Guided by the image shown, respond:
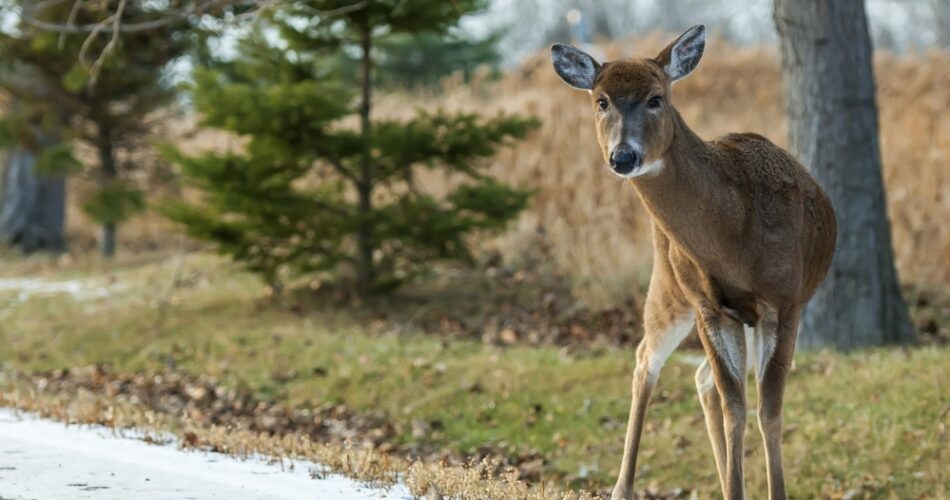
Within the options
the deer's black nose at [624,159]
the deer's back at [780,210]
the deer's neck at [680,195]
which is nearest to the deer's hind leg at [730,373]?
the deer's back at [780,210]

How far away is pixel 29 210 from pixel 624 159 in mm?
16533

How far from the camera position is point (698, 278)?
620 centimetres

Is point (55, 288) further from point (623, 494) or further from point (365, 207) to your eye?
point (623, 494)

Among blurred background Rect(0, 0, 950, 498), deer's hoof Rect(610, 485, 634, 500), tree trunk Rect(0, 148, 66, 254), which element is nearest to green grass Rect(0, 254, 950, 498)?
blurred background Rect(0, 0, 950, 498)

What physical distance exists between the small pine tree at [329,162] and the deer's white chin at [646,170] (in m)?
7.22

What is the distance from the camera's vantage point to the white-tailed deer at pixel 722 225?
5992 mm

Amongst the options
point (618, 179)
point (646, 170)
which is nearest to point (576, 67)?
point (646, 170)

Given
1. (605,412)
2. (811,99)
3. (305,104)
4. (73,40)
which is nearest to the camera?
(605,412)

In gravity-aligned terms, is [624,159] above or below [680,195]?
above

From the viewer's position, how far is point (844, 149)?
10.6 m

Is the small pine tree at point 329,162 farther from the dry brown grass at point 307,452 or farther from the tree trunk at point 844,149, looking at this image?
the tree trunk at point 844,149

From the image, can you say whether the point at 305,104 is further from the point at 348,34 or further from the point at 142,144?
the point at 142,144

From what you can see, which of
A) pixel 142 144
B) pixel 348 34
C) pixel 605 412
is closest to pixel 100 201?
pixel 142 144

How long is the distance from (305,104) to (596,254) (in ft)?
12.9
